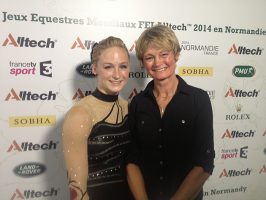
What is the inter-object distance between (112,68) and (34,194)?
113 centimetres

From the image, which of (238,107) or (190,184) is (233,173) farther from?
(190,184)

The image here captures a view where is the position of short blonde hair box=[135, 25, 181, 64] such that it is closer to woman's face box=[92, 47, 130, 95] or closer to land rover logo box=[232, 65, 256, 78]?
woman's face box=[92, 47, 130, 95]

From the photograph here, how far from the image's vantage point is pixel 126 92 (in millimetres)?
1860

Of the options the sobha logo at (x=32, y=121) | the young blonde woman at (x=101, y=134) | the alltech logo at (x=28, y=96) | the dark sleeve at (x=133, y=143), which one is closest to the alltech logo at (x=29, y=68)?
the alltech logo at (x=28, y=96)

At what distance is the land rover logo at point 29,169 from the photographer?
5.66 ft

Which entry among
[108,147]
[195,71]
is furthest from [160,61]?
[195,71]

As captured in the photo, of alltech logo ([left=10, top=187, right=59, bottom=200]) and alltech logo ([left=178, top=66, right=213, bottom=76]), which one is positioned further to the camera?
alltech logo ([left=178, top=66, right=213, bottom=76])

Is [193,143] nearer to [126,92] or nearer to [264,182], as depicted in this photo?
[126,92]

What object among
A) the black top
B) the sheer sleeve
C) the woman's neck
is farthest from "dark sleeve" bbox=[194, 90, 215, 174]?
the sheer sleeve

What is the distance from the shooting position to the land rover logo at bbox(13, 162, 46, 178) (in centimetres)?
173

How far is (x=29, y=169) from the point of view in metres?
1.75

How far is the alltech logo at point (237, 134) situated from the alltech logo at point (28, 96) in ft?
4.44

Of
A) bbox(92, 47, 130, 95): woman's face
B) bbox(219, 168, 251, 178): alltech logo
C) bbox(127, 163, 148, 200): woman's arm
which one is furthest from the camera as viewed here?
bbox(219, 168, 251, 178): alltech logo

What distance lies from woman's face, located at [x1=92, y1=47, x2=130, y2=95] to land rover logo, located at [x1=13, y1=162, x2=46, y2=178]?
Answer: 87 cm
